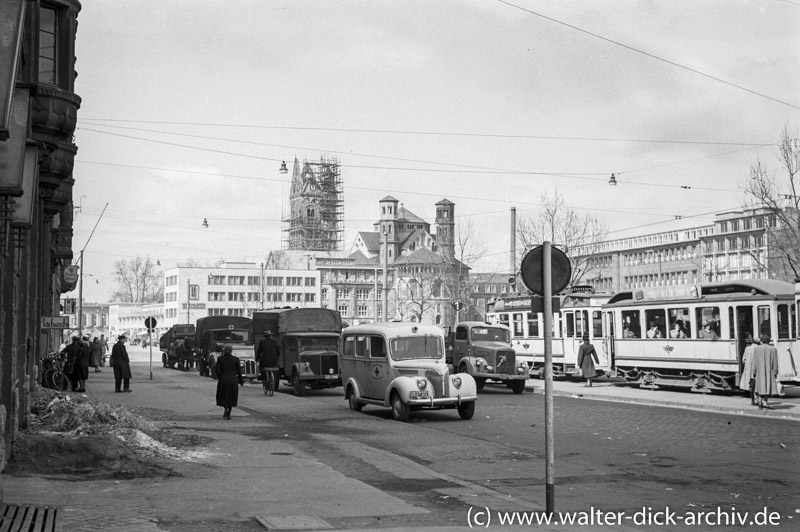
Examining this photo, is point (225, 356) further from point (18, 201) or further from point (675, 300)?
point (675, 300)

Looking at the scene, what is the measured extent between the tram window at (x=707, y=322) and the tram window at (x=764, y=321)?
161 centimetres

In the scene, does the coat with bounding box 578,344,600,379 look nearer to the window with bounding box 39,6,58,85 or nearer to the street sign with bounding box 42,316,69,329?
the street sign with bounding box 42,316,69,329

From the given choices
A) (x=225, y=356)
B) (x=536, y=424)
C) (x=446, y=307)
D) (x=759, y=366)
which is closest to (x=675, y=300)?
(x=759, y=366)

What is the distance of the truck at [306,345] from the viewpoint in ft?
106

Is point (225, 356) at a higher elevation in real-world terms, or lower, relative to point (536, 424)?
higher

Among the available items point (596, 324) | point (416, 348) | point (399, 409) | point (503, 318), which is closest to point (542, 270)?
point (399, 409)

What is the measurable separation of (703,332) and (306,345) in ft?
42.8

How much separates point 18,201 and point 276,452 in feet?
18.2

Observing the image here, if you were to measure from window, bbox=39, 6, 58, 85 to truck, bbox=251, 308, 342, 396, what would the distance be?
14275 mm

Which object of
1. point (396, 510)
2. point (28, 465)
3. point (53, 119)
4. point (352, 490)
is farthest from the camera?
point (53, 119)

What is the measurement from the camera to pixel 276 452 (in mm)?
15969

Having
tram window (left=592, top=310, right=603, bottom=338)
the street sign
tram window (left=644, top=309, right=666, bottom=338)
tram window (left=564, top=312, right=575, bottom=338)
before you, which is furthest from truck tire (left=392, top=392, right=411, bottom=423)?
tram window (left=564, top=312, right=575, bottom=338)

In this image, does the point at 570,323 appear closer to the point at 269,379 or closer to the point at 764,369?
the point at 269,379

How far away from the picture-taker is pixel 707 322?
3172cm
